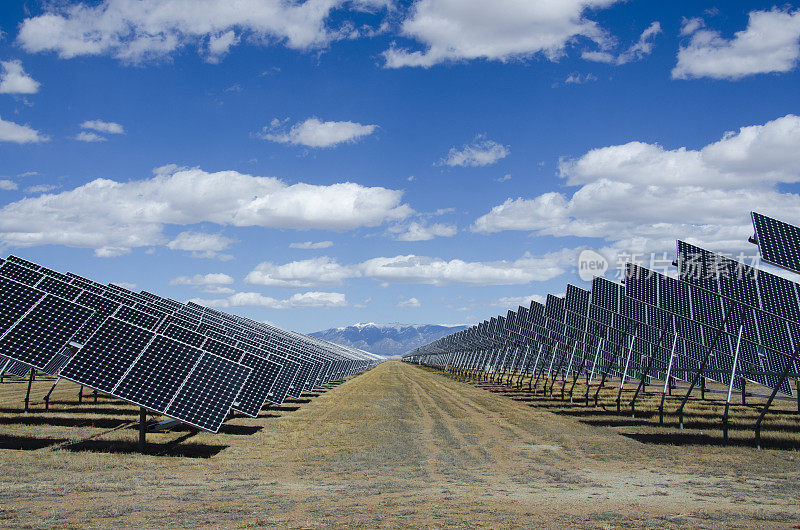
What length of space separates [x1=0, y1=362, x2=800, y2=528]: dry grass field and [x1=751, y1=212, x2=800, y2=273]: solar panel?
602cm

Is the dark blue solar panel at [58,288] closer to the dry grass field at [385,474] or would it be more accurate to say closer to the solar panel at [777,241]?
the dry grass field at [385,474]

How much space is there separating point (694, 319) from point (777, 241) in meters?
7.74

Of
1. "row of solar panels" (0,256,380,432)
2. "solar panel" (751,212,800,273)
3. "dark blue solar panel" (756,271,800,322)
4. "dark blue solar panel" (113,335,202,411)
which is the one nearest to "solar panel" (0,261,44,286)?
"row of solar panels" (0,256,380,432)

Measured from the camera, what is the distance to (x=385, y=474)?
648 inches

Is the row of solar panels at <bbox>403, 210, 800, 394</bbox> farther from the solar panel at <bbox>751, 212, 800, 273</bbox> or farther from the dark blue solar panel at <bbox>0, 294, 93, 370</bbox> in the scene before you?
the dark blue solar panel at <bbox>0, 294, 93, 370</bbox>

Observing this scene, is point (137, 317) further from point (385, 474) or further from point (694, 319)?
point (694, 319)

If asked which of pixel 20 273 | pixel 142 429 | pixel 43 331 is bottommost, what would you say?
pixel 142 429

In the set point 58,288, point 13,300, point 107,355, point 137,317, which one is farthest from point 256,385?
point 58,288

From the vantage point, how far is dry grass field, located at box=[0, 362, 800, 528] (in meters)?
11.5

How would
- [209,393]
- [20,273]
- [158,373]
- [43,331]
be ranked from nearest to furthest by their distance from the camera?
[158,373], [209,393], [43,331], [20,273]

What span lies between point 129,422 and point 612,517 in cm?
1932

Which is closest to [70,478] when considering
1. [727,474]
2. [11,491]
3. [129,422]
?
[11,491]

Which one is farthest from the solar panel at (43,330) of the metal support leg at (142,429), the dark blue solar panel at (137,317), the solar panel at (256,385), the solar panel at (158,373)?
the solar panel at (256,385)

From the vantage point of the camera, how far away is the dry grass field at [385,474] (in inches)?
454
